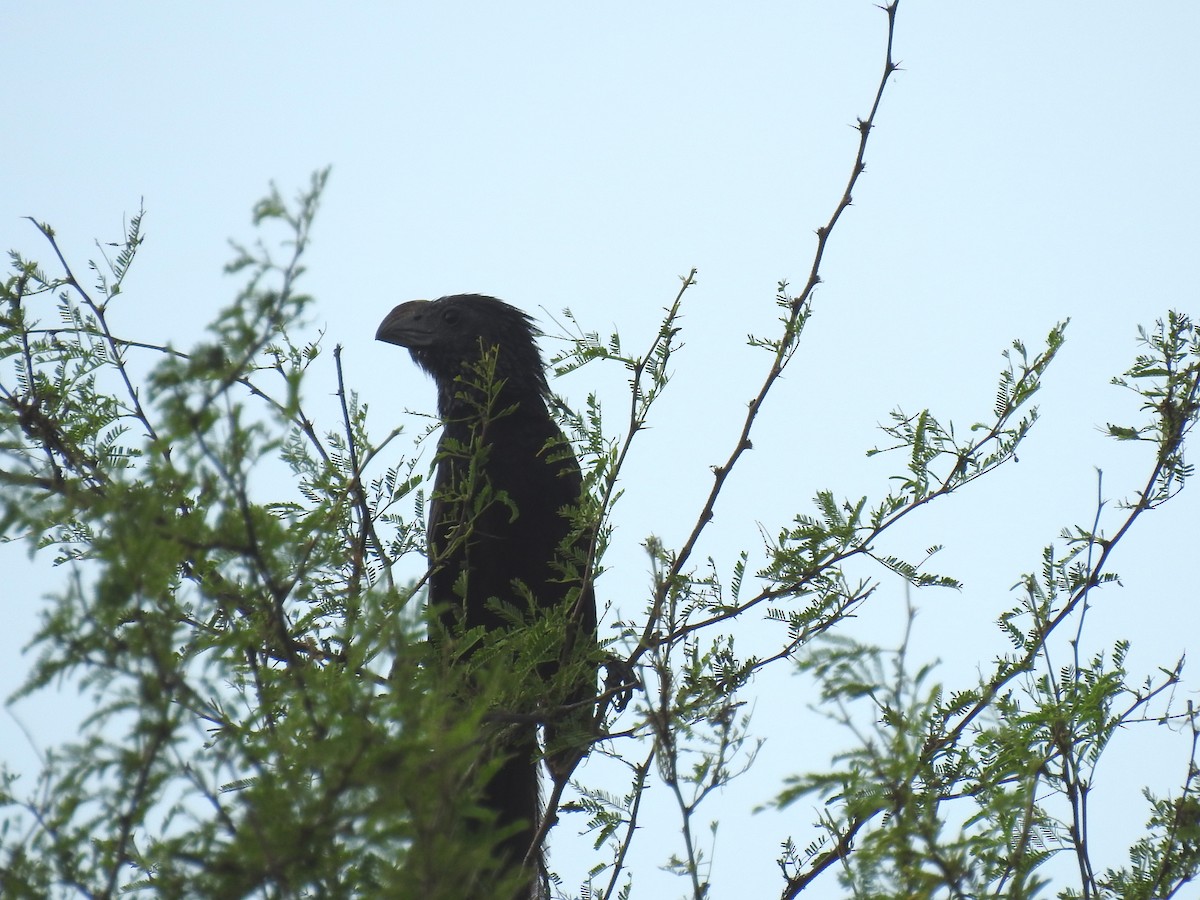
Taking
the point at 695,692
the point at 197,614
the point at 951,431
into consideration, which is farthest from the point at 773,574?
the point at 197,614

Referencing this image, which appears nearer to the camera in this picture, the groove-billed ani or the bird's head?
the groove-billed ani

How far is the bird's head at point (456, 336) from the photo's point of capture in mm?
6094

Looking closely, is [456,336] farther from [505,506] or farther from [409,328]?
[505,506]

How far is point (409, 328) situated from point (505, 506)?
136cm

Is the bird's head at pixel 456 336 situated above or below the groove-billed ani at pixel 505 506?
above

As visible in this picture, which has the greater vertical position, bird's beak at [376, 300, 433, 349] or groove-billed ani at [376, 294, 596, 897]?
bird's beak at [376, 300, 433, 349]

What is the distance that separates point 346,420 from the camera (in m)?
3.53

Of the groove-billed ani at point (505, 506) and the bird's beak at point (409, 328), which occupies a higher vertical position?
the bird's beak at point (409, 328)

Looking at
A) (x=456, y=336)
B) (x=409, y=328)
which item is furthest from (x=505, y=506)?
(x=409, y=328)

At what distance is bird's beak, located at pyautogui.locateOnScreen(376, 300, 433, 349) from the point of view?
614 centimetres

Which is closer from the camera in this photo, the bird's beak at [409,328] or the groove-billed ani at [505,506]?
the groove-billed ani at [505,506]

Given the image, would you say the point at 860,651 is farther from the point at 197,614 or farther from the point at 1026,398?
Result: the point at 1026,398

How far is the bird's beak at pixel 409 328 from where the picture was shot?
6145 millimetres

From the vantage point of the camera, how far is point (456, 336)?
614 centimetres
